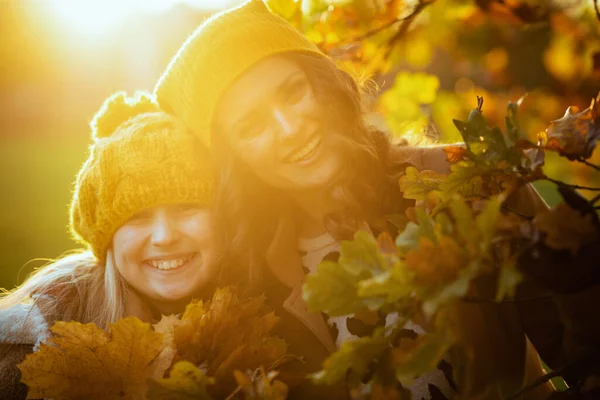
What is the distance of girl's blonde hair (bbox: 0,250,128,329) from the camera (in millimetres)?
1844

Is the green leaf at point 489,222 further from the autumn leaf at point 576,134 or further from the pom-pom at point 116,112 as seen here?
the pom-pom at point 116,112

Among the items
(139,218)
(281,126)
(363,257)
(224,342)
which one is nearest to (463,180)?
(363,257)

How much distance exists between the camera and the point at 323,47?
1950 mm

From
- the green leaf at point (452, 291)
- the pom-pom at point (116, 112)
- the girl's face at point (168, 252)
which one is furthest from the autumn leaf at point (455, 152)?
the pom-pom at point (116, 112)

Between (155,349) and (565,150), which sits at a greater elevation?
(565,150)

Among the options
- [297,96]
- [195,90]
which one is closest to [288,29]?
[297,96]

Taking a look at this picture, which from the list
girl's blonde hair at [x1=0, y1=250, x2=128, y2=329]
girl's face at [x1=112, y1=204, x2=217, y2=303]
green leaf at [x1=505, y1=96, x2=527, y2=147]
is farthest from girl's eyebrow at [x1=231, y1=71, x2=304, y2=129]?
green leaf at [x1=505, y1=96, x2=527, y2=147]

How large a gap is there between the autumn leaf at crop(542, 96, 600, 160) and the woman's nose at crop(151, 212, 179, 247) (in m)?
1.19

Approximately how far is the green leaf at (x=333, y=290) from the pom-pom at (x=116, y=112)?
144 centimetres

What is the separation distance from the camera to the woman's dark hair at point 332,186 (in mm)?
1839

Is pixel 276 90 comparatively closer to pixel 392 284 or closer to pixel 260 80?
pixel 260 80

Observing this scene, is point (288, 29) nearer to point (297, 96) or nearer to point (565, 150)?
point (297, 96)

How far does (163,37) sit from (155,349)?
53.3 feet

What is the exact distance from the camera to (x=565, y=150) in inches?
30.9
